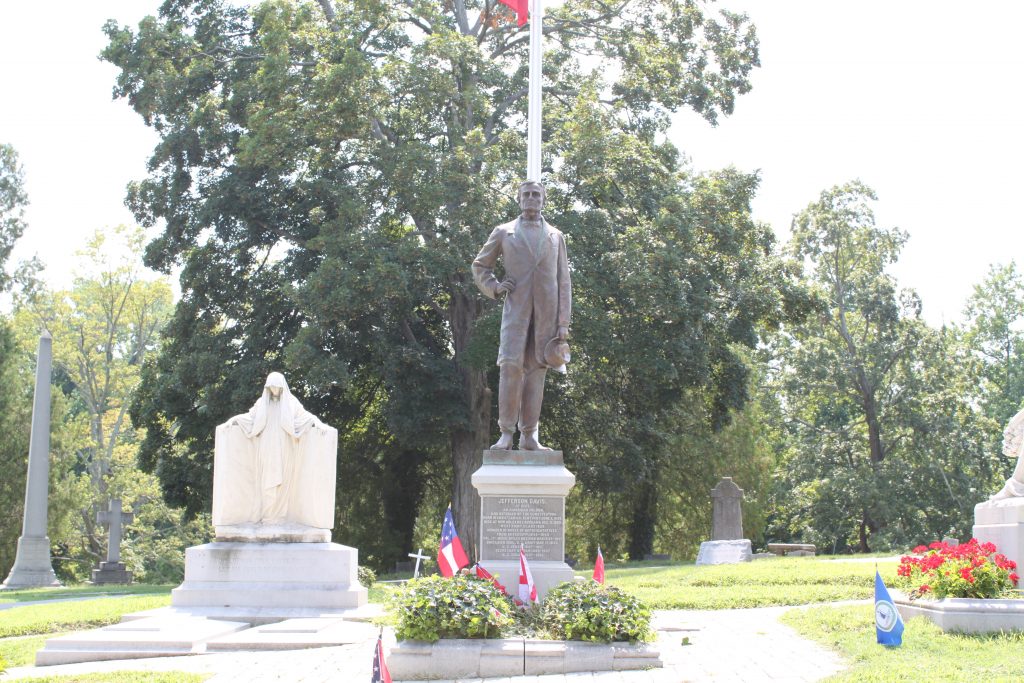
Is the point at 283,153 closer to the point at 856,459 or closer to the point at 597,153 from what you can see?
the point at 597,153

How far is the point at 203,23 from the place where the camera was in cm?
2822

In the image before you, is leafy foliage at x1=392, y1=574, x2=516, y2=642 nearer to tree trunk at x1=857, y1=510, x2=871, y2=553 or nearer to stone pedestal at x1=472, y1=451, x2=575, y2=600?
stone pedestal at x1=472, y1=451, x2=575, y2=600

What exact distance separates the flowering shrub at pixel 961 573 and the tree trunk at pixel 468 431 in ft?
47.8

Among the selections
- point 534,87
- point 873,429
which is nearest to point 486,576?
point 534,87

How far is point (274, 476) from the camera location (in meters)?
14.6

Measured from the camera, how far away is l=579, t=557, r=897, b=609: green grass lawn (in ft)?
45.6

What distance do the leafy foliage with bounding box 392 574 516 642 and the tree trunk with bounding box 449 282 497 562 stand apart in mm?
15863

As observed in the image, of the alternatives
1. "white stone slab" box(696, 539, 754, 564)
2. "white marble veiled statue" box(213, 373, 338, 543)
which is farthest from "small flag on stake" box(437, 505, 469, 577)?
"white stone slab" box(696, 539, 754, 564)

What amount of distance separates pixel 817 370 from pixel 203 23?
21.8 meters

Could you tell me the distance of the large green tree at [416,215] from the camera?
77.0 feet

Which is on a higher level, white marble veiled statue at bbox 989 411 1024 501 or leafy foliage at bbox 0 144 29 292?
leafy foliage at bbox 0 144 29 292

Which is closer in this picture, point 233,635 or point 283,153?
point 233,635

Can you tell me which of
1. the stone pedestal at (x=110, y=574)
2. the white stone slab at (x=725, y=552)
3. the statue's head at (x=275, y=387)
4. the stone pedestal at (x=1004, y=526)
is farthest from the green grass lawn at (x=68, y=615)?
the stone pedestal at (x=110, y=574)

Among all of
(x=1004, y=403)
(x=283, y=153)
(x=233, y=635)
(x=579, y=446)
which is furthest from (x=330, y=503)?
(x=1004, y=403)
